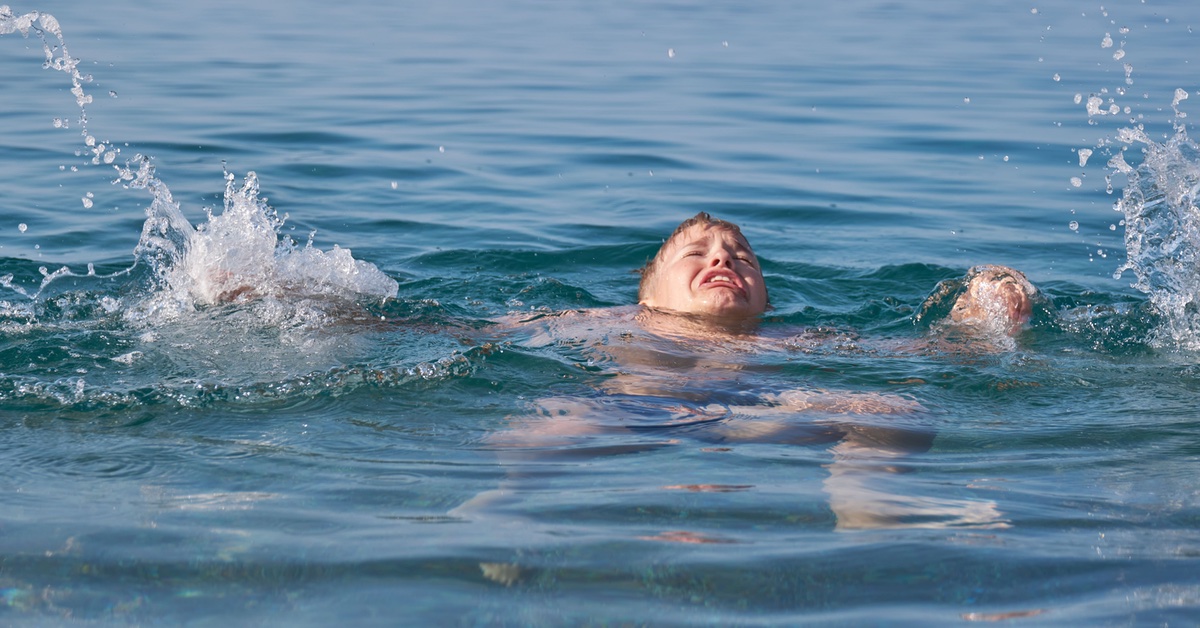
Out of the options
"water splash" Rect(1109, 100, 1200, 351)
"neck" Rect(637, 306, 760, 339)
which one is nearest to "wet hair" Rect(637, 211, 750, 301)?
"neck" Rect(637, 306, 760, 339)

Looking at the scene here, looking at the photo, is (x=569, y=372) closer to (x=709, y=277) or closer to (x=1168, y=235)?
(x=709, y=277)

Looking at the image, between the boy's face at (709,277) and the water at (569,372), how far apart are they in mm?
471

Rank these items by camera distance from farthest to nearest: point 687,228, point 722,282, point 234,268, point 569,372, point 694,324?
point 687,228 < point 234,268 < point 722,282 < point 694,324 < point 569,372

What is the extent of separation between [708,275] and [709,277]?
0.05ft

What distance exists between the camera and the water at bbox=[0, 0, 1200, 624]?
11.9 feet

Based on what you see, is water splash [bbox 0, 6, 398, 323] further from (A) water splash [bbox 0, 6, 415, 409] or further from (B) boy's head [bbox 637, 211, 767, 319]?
(B) boy's head [bbox 637, 211, 767, 319]

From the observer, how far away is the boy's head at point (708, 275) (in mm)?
6762

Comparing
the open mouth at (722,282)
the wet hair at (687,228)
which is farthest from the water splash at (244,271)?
the open mouth at (722,282)

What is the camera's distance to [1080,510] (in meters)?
4.19

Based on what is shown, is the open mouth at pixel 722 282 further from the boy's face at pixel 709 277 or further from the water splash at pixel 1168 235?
the water splash at pixel 1168 235

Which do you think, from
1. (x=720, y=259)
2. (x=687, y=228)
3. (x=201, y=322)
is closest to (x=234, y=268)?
Answer: (x=201, y=322)

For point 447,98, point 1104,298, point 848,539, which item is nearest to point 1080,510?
point 848,539

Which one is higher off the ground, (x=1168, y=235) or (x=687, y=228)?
(x=1168, y=235)

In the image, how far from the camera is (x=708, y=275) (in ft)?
22.4
